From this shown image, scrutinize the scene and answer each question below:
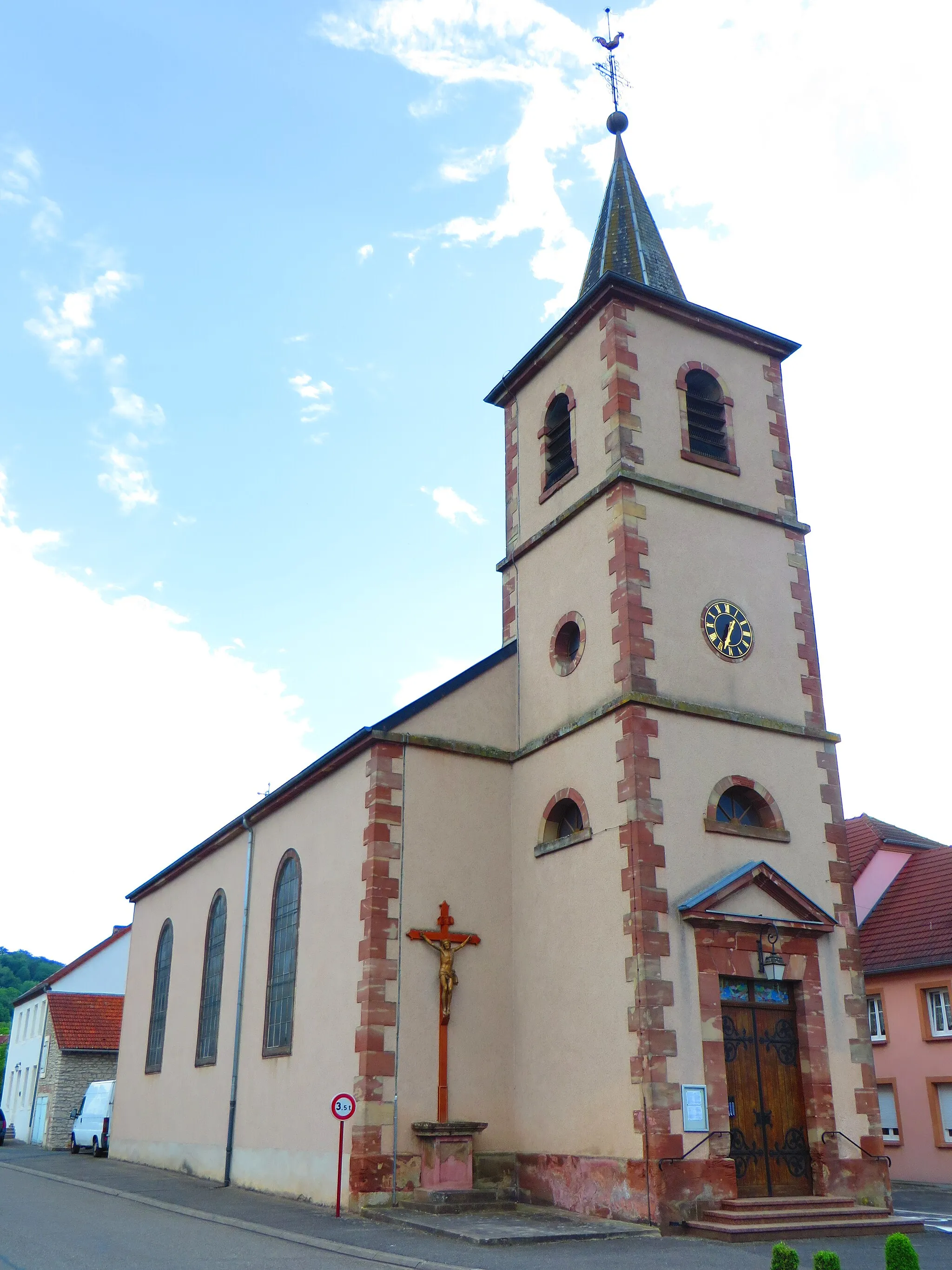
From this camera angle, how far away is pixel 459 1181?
15.1 metres

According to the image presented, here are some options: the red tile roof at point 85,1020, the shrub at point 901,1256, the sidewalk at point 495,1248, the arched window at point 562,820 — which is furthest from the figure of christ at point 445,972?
the red tile roof at point 85,1020

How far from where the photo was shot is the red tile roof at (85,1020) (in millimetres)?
36219

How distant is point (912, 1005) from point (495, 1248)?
47.3ft

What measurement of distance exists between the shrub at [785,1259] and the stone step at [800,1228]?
567 centimetres

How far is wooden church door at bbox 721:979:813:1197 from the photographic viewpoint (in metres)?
14.2

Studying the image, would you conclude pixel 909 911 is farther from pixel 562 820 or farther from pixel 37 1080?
pixel 37 1080

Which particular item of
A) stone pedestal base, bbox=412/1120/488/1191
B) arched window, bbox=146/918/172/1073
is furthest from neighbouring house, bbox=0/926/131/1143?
stone pedestal base, bbox=412/1120/488/1191

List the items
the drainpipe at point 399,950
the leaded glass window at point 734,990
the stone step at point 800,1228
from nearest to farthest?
the stone step at point 800,1228, the leaded glass window at point 734,990, the drainpipe at point 399,950

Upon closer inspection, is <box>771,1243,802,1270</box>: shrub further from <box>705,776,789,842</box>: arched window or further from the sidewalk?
<box>705,776,789,842</box>: arched window

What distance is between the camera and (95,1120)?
2880 cm

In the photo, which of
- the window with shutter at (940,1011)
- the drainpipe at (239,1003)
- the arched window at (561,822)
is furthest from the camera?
the window with shutter at (940,1011)

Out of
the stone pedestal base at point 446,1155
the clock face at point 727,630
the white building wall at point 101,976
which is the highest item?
the clock face at point 727,630

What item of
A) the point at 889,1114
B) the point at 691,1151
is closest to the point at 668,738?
the point at 691,1151

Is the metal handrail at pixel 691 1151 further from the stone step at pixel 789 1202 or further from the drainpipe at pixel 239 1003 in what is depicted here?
the drainpipe at pixel 239 1003
